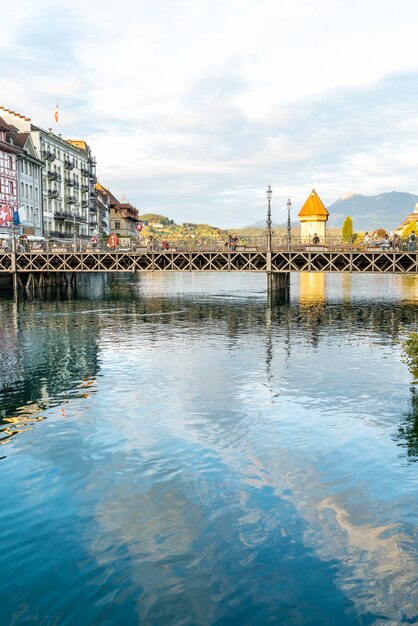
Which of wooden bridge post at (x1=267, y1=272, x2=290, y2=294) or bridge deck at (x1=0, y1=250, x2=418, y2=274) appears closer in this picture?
bridge deck at (x1=0, y1=250, x2=418, y2=274)

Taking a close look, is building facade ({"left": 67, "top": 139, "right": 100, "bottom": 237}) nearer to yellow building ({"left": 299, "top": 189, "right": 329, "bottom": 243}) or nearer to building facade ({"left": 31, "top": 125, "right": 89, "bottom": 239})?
building facade ({"left": 31, "top": 125, "right": 89, "bottom": 239})

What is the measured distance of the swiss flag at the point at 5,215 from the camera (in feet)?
293

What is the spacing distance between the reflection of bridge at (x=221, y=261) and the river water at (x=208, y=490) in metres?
37.4

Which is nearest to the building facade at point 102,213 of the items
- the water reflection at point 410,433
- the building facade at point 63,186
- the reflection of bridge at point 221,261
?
the building facade at point 63,186

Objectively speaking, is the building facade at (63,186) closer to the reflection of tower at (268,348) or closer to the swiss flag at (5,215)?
the swiss flag at (5,215)

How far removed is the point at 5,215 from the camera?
9181cm

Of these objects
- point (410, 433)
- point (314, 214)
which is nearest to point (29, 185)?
point (410, 433)

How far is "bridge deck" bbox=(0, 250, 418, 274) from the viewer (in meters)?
72.9

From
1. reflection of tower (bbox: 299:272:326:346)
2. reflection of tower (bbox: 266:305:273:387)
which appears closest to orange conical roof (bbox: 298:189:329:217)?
reflection of tower (bbox: 299:272:326:346)

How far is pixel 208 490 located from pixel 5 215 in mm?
82820

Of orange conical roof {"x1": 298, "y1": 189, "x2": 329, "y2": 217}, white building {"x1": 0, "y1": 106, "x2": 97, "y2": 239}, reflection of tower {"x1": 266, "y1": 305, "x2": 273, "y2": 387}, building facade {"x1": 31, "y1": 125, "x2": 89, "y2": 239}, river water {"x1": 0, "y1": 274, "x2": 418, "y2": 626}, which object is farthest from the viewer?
orange conical roof {"x1": 298, "y1": 189, "x2": 329, "y2": 217}

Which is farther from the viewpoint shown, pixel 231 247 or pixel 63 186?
pixel 63 186

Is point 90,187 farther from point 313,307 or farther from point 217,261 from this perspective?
point 313,307

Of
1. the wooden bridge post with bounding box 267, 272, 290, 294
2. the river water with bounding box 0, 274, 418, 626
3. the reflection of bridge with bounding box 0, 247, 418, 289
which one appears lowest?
the river water with bounding box 0, 274, 418, 626
